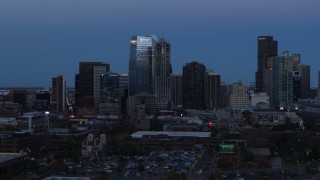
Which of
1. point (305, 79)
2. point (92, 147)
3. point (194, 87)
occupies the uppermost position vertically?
point (305, 79)

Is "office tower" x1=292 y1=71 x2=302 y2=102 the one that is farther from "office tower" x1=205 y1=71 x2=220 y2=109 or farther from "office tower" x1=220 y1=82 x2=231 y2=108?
"office tower" x1=205 y1=71 x2=220 y2=109

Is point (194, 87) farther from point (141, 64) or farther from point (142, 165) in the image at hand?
point (142, 165)

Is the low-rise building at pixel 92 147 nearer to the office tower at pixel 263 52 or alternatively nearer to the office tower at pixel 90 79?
the office tower at pixel 90 79

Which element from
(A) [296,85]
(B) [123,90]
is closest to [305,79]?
(A) [296,85]

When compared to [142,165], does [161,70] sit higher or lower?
higher

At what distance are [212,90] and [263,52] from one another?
964cm

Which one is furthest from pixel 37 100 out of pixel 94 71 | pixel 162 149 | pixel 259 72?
pixel 162 149

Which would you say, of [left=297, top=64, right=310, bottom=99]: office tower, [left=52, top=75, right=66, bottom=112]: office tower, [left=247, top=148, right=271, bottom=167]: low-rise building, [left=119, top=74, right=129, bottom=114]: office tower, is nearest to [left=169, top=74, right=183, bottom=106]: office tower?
[left=119, top=74, right=129, bottom=114]: office tower

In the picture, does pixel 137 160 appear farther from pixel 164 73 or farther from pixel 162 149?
pixel 164 73

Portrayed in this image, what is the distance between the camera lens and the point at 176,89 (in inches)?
1474

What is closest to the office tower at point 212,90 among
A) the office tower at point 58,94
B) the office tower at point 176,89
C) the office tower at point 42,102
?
the office tower at point 176,89

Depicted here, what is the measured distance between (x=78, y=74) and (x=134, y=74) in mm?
2984

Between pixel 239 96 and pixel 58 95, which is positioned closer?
pixel 58 95

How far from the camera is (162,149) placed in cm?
1745
